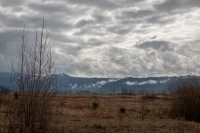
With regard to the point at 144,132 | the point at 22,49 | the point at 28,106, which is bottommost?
the point at 144,132

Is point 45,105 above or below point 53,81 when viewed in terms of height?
below

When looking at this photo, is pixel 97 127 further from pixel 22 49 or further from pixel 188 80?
pixel 188 80

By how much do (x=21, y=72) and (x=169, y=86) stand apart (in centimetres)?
1413

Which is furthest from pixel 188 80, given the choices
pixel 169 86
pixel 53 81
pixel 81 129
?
pixel 53 81

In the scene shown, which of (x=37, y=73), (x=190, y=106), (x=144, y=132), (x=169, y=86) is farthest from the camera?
(x=169, y=86)

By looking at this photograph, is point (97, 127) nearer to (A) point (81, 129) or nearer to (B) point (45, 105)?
(A) point (81, 129)

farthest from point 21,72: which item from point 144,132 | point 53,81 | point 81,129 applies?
point 144,132

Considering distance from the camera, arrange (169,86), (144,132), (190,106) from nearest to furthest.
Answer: (144,132) < (190,106) < (169,86)

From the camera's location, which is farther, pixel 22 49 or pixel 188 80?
pixel 188 80

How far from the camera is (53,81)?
1173 cm

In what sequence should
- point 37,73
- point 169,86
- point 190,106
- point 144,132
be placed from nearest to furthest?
1. point 37,73
2. point 144,132
3. point 190,106
4. point 169,86

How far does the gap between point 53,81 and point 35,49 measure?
1.65m

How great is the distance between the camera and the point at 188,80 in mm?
20828

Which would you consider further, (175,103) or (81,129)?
(175,103)
